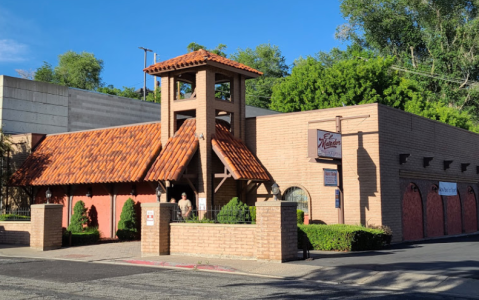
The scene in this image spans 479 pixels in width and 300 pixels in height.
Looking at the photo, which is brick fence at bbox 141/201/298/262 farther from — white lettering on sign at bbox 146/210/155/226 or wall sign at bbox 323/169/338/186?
wall sign at bbox 323/169/338/186

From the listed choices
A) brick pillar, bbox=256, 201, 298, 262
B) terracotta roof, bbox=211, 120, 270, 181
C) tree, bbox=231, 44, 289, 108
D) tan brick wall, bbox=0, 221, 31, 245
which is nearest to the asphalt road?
brick pillar, bbox=256, 201, 298, 262

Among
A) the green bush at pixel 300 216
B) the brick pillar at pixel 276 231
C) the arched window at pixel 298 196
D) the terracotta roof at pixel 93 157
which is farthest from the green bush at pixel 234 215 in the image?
the terracotta roof at pixel 93 157

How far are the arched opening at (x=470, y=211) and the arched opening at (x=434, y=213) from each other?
3.44 m

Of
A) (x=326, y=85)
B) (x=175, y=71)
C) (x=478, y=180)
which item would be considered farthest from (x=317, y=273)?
(x=326, y=85)

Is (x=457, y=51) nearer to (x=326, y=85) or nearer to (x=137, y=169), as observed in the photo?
(x=326, y=85)

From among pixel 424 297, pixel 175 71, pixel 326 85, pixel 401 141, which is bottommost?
pixel 424 297

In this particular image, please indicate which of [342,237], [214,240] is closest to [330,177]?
[342,237]

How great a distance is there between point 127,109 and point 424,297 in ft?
100

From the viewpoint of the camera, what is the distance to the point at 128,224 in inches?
974

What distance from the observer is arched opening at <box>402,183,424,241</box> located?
80.3 feet

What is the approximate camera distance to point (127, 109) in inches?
1529

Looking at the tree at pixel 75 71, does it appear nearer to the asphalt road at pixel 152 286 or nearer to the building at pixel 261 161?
the building at pixel 261 161

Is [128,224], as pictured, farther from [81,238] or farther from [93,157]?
[93,157]

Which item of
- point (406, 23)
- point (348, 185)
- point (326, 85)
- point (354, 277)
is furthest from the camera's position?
point (406, 23)
